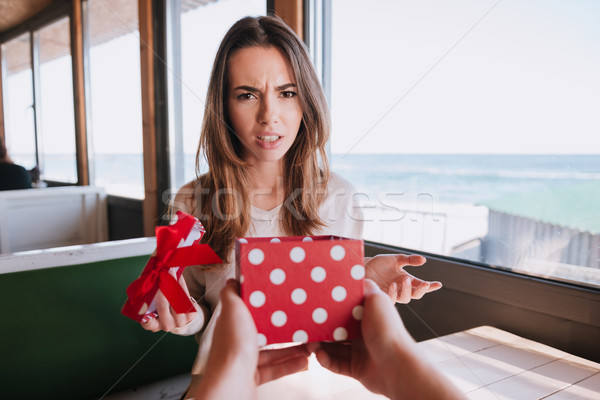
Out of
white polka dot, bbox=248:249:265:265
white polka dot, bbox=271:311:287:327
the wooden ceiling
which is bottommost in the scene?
white polka dot, bbox=271:311:287:327

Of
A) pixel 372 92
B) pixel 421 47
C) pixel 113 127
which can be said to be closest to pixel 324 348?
pixel 372 92

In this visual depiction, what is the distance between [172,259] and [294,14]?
1484 mm

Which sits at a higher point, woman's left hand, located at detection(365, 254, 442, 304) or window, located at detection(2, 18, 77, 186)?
window, located at detection(2, 18, 77, 186)

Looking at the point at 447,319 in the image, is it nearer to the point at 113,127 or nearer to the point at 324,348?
the point at 324,348

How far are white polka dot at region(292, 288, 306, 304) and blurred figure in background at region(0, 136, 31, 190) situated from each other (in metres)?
3.37

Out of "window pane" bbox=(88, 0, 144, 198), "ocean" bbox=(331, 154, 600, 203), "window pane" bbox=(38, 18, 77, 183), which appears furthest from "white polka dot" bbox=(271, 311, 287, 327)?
"ocean" bbox=(331, 154, 600, 203)

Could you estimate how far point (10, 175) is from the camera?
9.72 ft

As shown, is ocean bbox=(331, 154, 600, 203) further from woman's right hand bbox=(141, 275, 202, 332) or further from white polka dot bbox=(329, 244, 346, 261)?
white polka dot bbox=(329, 244, 346, 261)

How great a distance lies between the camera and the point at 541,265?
1334mm

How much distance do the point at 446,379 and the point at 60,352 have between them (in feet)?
3.59

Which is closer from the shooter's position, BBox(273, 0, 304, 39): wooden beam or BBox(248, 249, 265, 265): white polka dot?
BBox(248, 249, 265, 265): white polka dot

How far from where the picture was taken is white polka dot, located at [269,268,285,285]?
40 centimetres

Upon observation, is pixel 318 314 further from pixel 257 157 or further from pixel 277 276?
pixel 257 157

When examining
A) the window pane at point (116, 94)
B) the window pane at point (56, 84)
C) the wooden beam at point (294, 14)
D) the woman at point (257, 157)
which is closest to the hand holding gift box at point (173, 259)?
the woman at point (257, 157)
